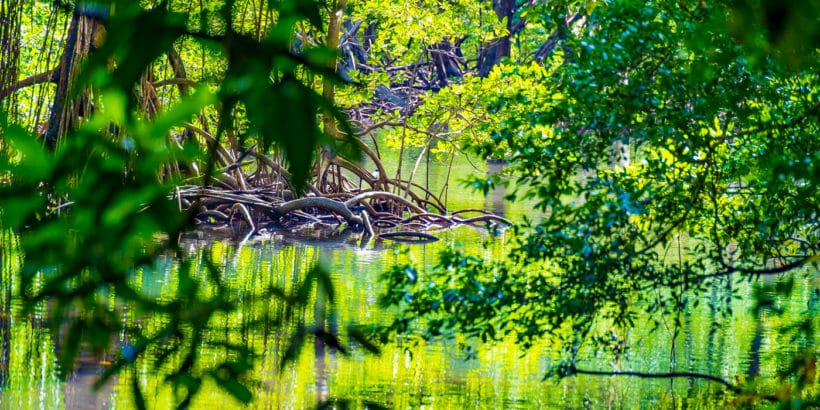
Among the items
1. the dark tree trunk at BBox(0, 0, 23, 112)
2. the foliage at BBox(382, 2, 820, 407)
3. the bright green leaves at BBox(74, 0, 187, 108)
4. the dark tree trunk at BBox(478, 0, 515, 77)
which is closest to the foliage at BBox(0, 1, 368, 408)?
the bright green leaves at BBox(74, 0, 187, 108)

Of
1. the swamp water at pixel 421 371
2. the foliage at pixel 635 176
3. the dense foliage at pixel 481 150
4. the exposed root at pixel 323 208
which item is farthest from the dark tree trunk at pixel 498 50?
the foliage at pixel 635 176

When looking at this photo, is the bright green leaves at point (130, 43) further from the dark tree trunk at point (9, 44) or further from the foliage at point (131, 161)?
the dark tree trunk at point (9, 44)

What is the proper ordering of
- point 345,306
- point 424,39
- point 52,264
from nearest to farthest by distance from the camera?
1. point 52,264
2. point 345,306
3. point 424,39

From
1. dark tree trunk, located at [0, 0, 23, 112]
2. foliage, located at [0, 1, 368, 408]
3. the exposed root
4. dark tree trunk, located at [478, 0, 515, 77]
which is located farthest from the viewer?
dark tree trunk, located at [478, 0, 515, 77]

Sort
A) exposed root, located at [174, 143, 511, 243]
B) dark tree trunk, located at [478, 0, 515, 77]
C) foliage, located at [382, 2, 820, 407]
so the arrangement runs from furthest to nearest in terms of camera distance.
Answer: dark tree trunk, located at [478, 0, 515, 77] < exposed root, located at [174, 143, 511, 243] < foliage, located at [382, 2, 820, 407]

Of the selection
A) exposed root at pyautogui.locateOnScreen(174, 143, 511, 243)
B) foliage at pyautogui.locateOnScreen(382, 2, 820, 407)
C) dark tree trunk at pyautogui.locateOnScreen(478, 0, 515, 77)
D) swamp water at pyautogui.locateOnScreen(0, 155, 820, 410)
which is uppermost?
dark tree trunk at pyautogui.locateOnScreen(478, 0, 515, 77)

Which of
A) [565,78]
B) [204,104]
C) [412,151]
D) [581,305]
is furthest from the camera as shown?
[412,151]

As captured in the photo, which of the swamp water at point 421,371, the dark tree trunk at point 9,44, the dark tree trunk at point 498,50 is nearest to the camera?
the dark tree trunk at point 9,44

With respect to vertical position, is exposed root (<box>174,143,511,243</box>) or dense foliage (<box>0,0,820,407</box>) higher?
exposed root (<box>174,143,511,243</box>)

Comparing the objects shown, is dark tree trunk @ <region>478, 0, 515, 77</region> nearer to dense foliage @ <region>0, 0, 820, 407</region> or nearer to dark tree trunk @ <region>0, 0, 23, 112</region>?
dense foliage @ <region>0, 0, 820, 407</region>

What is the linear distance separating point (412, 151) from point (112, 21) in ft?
58.9

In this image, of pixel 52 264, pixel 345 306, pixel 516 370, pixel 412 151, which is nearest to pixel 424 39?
pixel 345 306

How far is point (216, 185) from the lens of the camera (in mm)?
10594

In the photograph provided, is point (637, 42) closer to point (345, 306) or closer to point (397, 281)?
point (397, 281)
